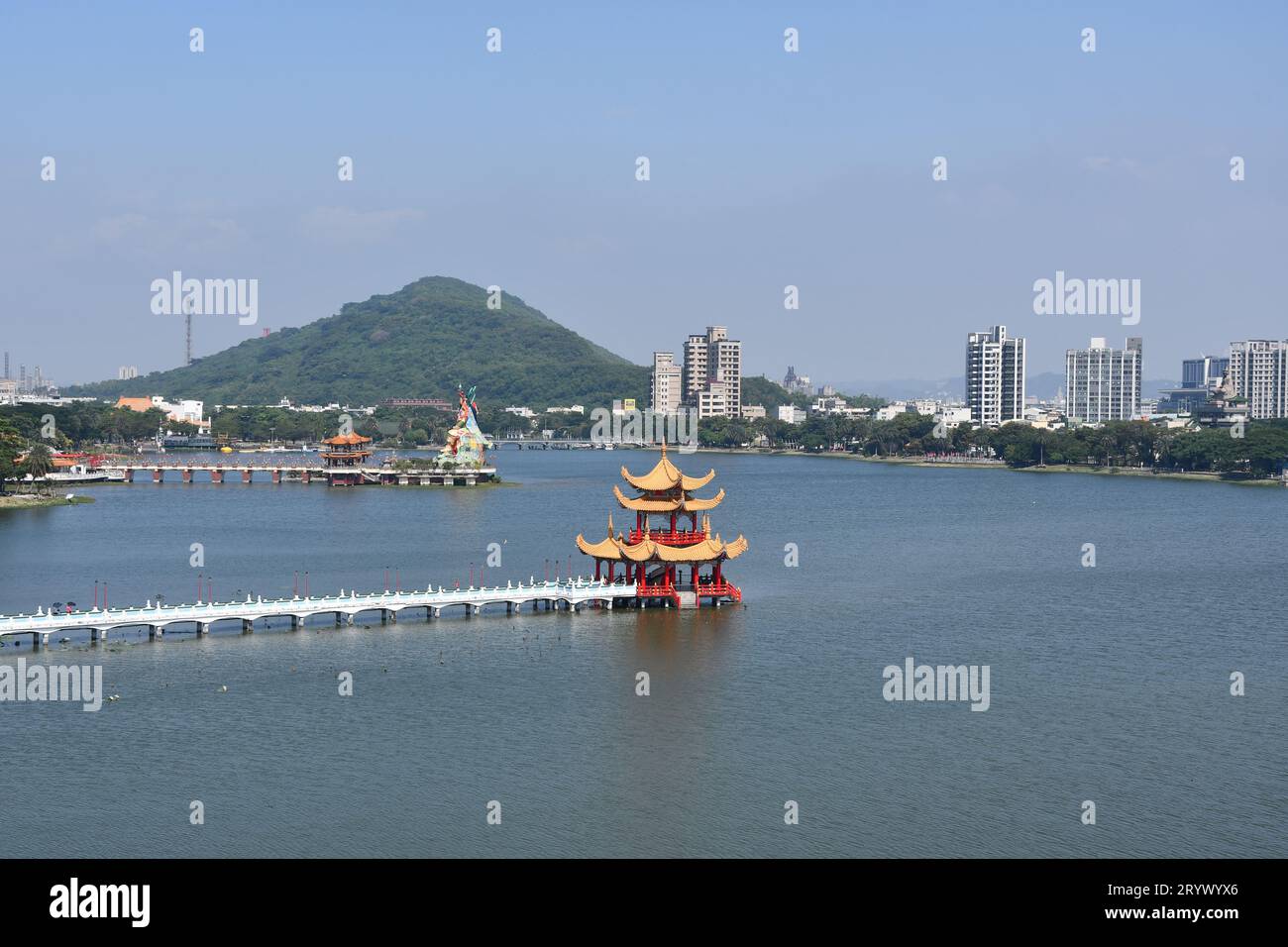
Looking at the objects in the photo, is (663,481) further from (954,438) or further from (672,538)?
(954,438)

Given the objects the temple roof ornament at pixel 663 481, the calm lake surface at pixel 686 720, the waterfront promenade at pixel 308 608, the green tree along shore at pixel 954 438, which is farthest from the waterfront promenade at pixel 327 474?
the temple roof ornament at pixel 663 481

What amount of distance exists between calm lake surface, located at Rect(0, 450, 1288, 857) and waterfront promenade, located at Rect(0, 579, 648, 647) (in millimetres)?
769

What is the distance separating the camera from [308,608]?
4797cm

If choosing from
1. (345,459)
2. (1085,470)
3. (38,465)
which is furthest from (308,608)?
(1085,470)

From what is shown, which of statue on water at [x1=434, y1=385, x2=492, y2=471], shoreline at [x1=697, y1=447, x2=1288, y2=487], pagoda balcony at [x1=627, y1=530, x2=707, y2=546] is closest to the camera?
pagoda balcony at [x1=627, y1=530, x2=707, y2=546]

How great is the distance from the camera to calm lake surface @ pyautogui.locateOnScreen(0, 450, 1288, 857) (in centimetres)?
2792

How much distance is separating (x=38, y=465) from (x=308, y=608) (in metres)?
64.8

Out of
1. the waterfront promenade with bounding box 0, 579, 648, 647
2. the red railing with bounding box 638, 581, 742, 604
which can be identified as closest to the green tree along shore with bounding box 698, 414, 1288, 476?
the red railing with bounding box 638, 581, 742, 604

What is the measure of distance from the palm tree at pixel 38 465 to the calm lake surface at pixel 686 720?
34.4 m

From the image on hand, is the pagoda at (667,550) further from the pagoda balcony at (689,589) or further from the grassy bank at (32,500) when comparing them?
the grassy bank at (32,500)

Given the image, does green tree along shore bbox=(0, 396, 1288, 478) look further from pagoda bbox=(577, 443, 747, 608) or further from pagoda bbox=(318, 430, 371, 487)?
pagoda bbox=(577, 443, 747, 608)

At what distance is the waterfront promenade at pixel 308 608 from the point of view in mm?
44125

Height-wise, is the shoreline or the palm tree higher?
the palm tree
